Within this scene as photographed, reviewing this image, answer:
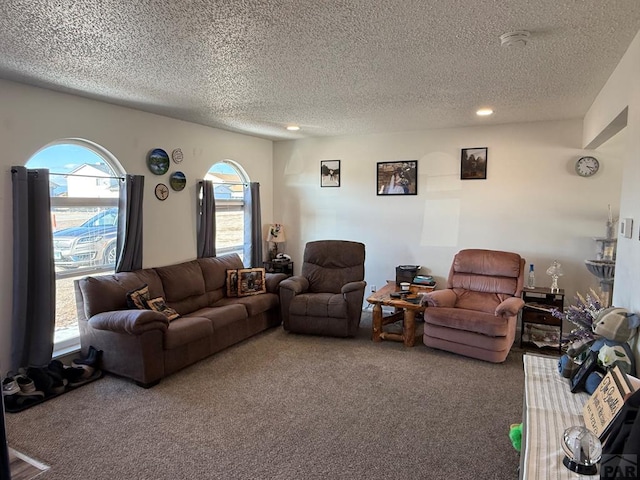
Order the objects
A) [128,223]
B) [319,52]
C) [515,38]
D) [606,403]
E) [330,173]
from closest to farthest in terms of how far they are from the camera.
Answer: [606,403]
[515,38]
[319,52]
[128,223]
[330,173]

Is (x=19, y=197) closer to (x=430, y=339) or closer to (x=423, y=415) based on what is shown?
(x=423, y=415)

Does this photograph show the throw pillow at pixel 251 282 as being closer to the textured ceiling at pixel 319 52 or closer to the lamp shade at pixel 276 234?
the lamp shade at pixel 276 234

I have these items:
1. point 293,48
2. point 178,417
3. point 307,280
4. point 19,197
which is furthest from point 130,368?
point 293,48

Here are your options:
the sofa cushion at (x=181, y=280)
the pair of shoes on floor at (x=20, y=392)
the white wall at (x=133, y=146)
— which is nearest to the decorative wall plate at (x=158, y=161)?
the white wall at (x=133, y=146)

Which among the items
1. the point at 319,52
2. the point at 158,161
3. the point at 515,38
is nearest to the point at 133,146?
the point at 158,161

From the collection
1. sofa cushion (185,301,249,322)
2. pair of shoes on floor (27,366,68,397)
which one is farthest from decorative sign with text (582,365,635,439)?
pair of shoes on floor (27,366,68,397)

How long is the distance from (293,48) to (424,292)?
3201 mm

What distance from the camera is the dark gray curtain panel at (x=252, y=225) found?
577 centimetres

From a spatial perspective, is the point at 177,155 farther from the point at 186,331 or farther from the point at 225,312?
the point at 186,331

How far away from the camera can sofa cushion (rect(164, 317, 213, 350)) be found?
350cm

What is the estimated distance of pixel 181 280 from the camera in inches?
172

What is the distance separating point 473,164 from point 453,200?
50cm

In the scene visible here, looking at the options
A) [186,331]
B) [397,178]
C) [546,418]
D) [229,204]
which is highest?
[397,178]

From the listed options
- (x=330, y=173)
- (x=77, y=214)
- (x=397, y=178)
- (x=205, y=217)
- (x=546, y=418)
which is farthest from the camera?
(x=330, y=173)
